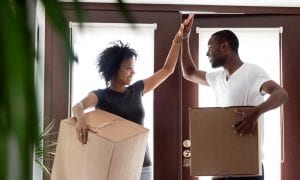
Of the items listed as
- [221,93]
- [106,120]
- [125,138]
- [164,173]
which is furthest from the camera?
[164,173]

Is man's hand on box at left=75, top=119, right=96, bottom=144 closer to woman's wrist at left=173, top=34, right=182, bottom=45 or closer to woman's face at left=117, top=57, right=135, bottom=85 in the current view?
woman's face at left=117, top=57, right=135, bottom=85

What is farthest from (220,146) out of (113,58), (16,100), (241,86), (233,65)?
(16,100)

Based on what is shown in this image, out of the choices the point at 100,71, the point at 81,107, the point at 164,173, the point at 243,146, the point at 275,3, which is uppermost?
the point at 275,3

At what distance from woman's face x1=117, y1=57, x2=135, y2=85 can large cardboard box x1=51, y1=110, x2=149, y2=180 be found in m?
0.31

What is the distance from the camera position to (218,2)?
2891 millimetres

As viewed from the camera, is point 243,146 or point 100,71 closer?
point 243,146

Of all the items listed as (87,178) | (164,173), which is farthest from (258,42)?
(87,178)

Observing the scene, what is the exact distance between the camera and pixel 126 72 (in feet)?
8.01

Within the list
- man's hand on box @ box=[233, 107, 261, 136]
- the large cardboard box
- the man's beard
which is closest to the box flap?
the large cardboard box

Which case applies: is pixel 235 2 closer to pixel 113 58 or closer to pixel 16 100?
pixel 113 58

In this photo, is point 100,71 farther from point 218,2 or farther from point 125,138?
point 218,2

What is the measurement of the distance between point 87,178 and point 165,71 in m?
0.94

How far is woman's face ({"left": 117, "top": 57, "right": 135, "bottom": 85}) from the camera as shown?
2441 millimetres

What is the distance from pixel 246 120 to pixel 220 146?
19 cm
